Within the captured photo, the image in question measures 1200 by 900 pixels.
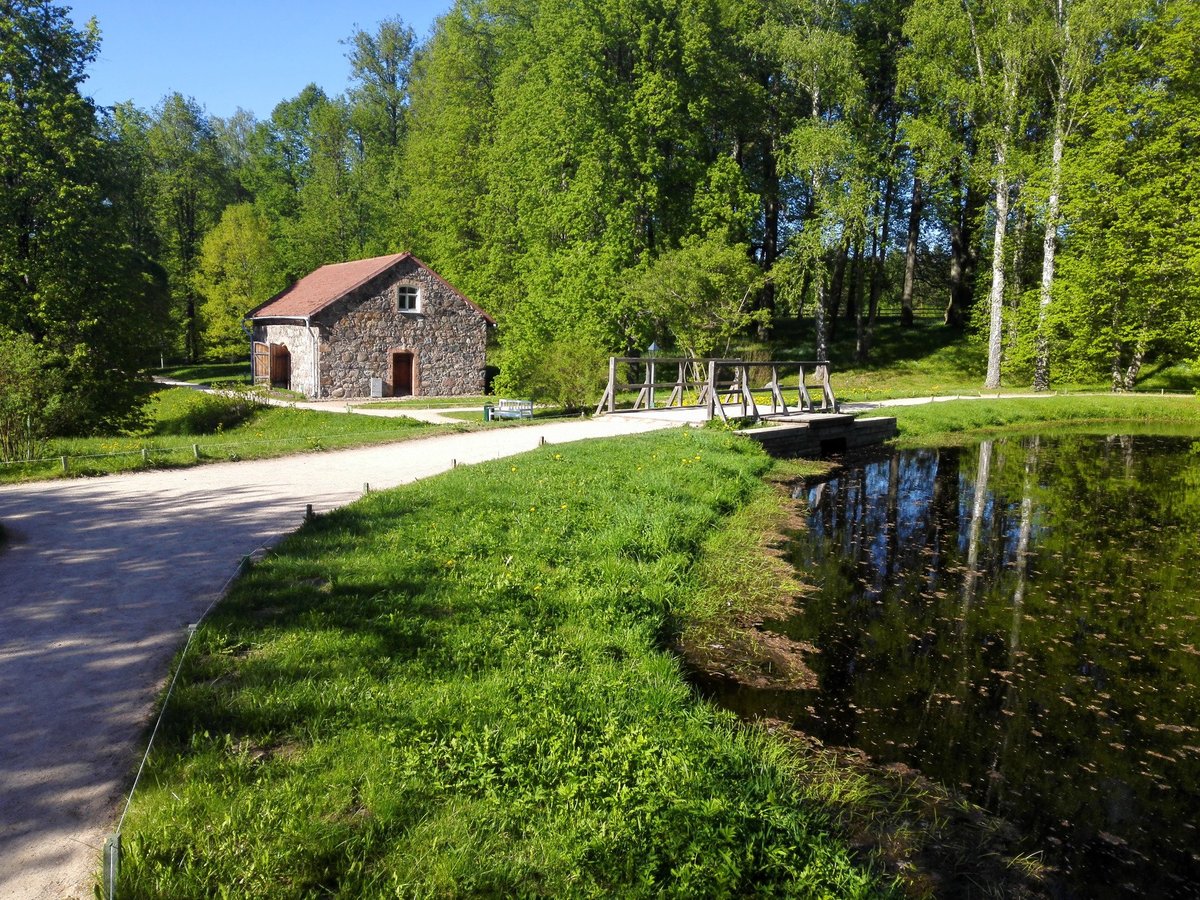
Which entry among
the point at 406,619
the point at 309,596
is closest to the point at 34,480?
the point at 309,596

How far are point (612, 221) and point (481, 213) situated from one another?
12.4 m

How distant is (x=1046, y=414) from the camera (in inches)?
1054

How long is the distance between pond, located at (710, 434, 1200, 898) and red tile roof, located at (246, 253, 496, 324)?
2339 cm

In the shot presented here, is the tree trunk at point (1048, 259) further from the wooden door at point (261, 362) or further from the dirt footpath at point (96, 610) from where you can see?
the wooden door at point (261, 362)

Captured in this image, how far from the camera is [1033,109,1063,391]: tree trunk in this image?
31.4 m

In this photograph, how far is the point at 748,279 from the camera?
84.7 ft

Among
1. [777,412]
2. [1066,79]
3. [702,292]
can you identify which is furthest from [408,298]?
[1066,79]

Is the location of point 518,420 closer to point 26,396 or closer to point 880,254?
point 26,396

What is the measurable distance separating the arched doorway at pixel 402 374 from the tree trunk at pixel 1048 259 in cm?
2690

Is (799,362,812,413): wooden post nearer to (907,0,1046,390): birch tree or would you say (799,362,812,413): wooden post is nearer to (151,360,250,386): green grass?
(907,0,1046,390): birch tree

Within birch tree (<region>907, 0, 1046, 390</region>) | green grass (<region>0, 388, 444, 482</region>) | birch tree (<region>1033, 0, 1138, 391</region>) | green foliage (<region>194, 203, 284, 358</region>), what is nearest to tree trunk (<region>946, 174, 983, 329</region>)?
birch tree (<region>907, 0, 1046, 390</region>)

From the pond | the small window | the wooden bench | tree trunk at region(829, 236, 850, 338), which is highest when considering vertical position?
tree trunk at region(829, 236, 850, 338)

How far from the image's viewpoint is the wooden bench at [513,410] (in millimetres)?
22312

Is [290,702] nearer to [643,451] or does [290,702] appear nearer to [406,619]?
[406,619]
